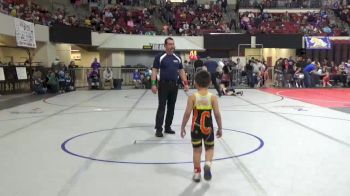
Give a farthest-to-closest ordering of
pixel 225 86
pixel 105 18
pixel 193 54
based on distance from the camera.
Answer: pixel 105 18, pixel 193 54, pixel 225 86

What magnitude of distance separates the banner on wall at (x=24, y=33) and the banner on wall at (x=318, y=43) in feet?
58.0

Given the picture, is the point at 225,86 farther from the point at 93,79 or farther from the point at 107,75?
the point at 93,79

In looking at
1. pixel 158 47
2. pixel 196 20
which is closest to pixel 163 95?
pixel 158 47

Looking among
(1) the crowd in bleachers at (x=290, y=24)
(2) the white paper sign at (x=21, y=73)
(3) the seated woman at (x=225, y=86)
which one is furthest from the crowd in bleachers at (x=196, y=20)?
(3) the seated woman at (x=225, y=86)

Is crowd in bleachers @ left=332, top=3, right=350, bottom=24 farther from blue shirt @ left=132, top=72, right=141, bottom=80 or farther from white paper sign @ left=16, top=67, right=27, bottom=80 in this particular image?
white paper sign @ left=16, top=67, right=27, bottom=80

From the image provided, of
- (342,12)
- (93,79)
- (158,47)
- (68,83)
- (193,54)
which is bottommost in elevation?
(68,83)

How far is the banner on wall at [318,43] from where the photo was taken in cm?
2875

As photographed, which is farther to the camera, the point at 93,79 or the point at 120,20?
the point at 120,20

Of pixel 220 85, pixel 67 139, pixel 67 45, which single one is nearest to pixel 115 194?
pixel 67 139

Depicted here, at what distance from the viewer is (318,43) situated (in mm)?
28859

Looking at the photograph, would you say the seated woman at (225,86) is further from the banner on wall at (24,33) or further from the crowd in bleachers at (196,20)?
the crowd in bleachers at (196,20)

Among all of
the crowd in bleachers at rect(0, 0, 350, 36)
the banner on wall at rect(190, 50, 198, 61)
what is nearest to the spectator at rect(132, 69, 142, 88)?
the banner on wall at rect(190, 50, 198, 61)

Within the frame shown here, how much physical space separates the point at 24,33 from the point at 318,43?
18667 millimetres

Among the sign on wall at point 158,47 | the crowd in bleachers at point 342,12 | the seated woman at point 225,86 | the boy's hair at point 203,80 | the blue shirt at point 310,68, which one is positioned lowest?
the seated woman at point 225,86
